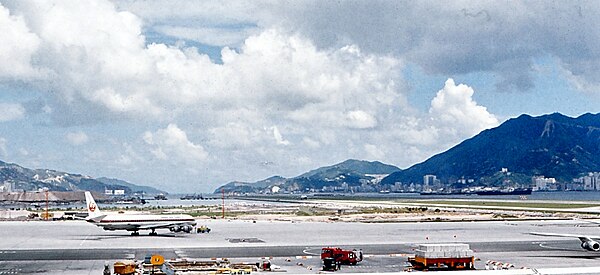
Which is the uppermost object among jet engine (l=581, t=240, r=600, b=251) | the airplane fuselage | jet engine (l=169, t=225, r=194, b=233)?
the airplane fuselage

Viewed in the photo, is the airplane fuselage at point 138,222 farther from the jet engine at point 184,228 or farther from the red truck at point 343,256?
the red truck at point 343,256

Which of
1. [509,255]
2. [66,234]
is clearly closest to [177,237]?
[66,234]

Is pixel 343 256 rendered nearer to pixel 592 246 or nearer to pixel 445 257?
Result: pixel 445 257

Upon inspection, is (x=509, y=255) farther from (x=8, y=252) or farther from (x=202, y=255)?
(x=8, y=252)

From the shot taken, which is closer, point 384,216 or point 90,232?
point 90,232

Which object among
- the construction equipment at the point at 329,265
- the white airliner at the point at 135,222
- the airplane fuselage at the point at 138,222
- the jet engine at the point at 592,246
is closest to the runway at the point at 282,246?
the jet engine at the point at 592,246

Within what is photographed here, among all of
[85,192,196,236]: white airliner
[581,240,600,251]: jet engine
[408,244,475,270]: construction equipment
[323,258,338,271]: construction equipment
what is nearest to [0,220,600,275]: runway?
[581,240,600,251]: jet engine

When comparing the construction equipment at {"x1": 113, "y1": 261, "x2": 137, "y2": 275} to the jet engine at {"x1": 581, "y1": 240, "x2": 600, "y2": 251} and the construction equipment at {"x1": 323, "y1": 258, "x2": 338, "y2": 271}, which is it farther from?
the jet engine at {"x1": 581, "y1": 240, "x2": 600, "y2": 251}
